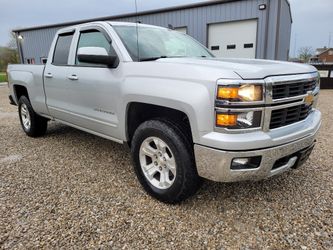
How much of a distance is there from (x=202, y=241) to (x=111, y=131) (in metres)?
1.63

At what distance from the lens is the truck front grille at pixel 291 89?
2185 millimetres

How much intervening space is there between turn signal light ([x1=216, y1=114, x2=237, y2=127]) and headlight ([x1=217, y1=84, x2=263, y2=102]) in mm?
129

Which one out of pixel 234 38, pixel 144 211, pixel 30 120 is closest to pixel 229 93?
pixel 144 211

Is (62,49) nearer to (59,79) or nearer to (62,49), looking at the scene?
(62,49)

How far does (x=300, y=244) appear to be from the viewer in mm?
2154

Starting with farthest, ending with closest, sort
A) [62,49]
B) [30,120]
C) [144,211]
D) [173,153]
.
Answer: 1. [30,120]
2. [62,49]
3. [144,211]
4. [173,153]

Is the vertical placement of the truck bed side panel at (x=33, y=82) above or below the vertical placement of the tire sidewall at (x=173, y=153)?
above

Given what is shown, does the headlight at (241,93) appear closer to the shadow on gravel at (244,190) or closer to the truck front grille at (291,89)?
the truck front grille at (291,89)

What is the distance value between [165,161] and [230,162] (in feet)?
2.46

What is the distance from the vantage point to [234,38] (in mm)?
11742

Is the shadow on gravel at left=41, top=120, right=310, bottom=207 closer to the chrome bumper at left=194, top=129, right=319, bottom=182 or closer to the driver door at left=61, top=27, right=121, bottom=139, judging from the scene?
the chrome bumper at left=194, top=129, right=319, bottom=182

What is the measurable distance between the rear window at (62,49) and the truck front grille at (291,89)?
3.01m

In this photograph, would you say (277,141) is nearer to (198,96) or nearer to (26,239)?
(198,96)

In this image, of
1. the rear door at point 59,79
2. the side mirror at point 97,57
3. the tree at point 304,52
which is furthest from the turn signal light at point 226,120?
the tree at point 304,52
